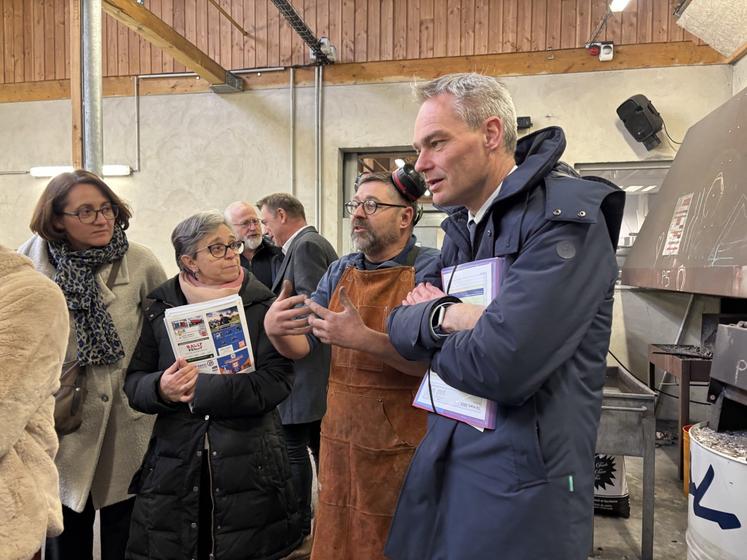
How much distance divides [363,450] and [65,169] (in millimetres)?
5659

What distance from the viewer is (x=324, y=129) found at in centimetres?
559

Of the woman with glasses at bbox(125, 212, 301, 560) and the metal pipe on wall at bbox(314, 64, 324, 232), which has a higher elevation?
the metal pipe on wall at bbox(314, 64, 324, 232)

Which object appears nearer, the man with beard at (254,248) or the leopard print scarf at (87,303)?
the leopard print scarf at (87,303)

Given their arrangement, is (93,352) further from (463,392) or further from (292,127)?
(292,127)

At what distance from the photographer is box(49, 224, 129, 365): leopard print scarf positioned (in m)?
1.78

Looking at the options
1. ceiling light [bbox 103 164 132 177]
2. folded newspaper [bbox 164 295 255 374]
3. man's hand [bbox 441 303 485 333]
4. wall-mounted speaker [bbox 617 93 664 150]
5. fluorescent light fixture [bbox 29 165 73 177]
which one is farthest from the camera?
fluorescent light fixture [bbox 29 165 73 177]

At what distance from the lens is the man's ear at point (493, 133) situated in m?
1.16

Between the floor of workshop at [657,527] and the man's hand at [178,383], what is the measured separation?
7.61ft

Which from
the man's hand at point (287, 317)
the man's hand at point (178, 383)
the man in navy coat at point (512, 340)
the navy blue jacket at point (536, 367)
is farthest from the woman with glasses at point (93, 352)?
the navy blue jacket at point (536, 367)

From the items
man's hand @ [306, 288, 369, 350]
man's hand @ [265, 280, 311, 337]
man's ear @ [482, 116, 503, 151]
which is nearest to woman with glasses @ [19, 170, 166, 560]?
man's hand @ [265, 280, 311, 337]

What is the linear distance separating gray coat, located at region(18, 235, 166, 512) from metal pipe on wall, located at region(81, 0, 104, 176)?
1419mm

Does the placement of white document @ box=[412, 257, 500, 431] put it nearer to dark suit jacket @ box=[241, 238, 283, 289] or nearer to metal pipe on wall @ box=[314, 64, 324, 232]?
dark suit jacket @ box=[241, 238, 283, 289]

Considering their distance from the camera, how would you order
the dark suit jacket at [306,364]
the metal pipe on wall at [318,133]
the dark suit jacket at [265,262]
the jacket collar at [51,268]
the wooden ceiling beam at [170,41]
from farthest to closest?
the metal pipe on wall at [318,133] → the wooden ceiling beam at [170,41] → the dark suit jacket at [265,262] → the dark suit jacket at [306,364] → the jacket collar at [51,268]

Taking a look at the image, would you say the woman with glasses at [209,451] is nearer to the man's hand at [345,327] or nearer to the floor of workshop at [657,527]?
the man's hand at [345,327]
